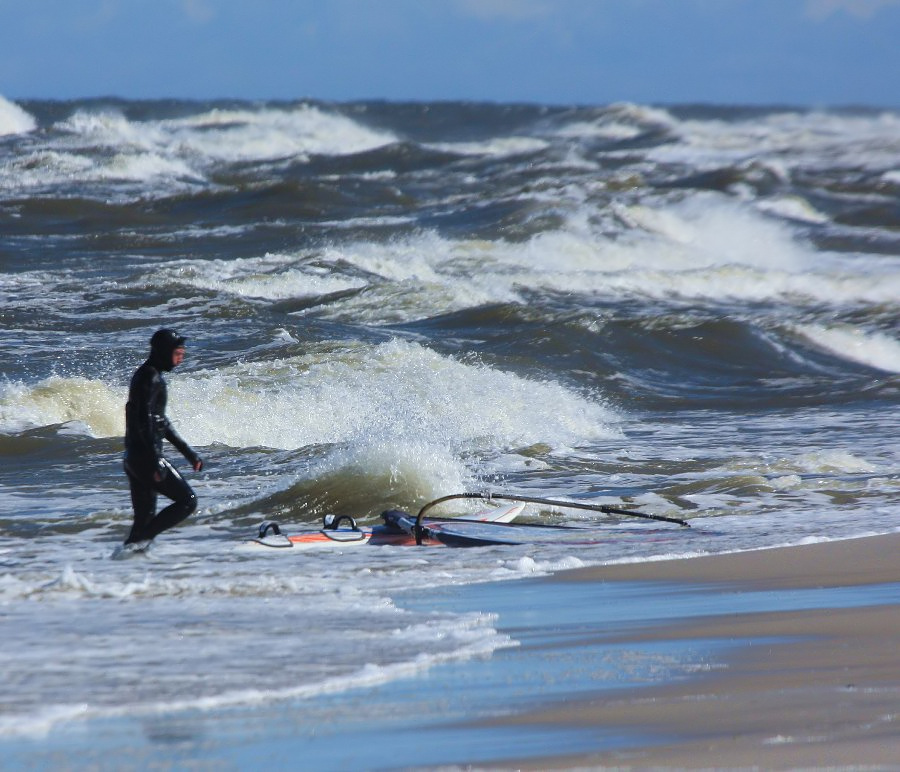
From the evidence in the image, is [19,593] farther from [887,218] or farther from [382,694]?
[887,218]

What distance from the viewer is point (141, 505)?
26.1 ft

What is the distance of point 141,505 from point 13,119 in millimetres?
53433

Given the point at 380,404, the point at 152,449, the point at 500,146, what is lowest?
the point at 380,404

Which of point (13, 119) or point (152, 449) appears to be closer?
point (152, 449)

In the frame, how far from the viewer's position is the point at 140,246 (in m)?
30.2

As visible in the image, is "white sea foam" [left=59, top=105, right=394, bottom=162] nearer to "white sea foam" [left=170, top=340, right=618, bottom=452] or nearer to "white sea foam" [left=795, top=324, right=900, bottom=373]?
"white sea foam" [left=795, top=324, right=900, bottom=373]

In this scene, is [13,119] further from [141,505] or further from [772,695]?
[772,695]

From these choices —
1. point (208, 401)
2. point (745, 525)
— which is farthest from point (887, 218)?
point (745, 525)

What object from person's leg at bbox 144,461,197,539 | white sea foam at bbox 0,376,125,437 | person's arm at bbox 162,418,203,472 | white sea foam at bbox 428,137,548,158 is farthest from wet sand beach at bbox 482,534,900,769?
white sea foam at bbox 428,137,548,158

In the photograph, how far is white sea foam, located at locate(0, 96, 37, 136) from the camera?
56562 mm

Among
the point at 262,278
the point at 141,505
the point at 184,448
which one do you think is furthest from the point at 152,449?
the point at 262,278

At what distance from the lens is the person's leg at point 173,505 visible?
7926 millimetres

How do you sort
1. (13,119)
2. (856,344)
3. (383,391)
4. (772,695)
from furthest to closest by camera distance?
(13,119) < (856,344) < (383,391) < (772,695)

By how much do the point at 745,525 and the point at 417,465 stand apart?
7.85ft
